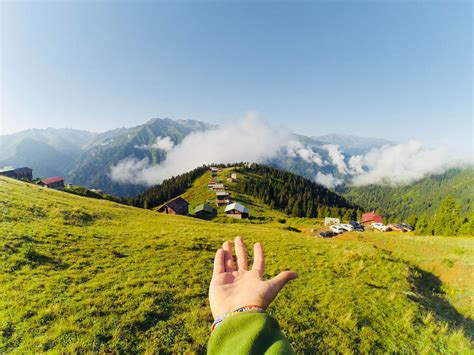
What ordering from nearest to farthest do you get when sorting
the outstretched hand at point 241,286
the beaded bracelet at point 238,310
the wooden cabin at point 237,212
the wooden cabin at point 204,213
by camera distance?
the beaded bracelet at point 238,310, the outstretched hand at point 241,286, the wooden cabin at point 237,212, the wooden cabin at point 204,213

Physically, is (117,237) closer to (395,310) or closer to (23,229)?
(23,229)

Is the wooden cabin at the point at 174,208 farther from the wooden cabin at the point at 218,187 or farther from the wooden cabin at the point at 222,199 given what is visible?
the wooden cabin at the point at 218,187

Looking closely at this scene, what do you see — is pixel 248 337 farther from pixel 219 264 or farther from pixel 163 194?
pixel 163 194

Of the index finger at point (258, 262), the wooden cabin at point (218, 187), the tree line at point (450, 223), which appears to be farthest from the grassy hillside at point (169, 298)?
the wooden cabin at point (218, 187)

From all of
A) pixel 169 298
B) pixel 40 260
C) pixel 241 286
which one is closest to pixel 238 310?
pixel 241 286

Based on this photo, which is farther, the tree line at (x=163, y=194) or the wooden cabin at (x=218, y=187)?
the wooden cabin at (x=218, y=187)

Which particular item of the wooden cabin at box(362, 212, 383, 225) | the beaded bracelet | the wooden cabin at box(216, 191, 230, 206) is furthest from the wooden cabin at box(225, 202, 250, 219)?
the beaded bracelet

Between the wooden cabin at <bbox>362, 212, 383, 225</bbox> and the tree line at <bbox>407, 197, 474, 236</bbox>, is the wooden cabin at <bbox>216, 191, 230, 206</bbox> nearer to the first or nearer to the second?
the wooden cabin at <bbox>362, 212, 383, 225</bbox>
